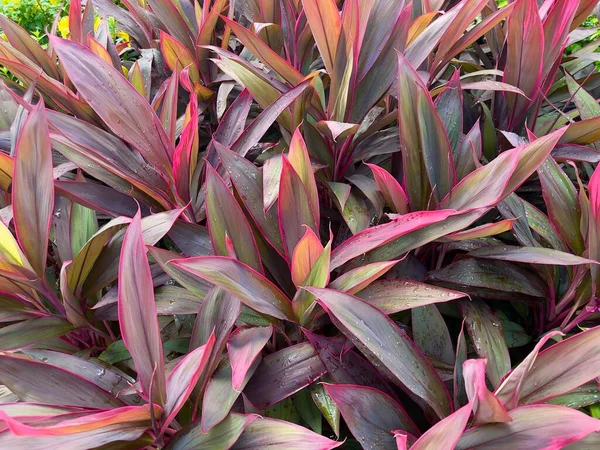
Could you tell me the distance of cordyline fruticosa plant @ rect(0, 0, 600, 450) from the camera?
0.66 meters

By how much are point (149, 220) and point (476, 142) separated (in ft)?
2.00

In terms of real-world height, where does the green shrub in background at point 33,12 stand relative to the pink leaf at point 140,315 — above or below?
above

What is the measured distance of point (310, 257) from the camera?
0.70 metres

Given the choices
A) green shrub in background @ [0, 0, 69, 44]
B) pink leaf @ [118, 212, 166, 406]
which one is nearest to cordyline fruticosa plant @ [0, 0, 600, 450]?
pink leaf @ [118, 212, 166, 406]

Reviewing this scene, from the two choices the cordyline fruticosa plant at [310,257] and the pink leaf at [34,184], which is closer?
the cordyline fruticosa plant at [310,257]

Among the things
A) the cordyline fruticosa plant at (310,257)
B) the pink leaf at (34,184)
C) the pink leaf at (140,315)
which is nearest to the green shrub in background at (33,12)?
the cordyline fruticosa plant at (310,257)

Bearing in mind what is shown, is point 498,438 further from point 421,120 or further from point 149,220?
point 149,220

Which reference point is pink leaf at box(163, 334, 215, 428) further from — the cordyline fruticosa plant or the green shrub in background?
the green shrub in background

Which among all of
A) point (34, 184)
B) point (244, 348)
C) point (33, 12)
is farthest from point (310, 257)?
point (33, 12)

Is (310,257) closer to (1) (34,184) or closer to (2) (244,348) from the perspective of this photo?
(2) (244,348)

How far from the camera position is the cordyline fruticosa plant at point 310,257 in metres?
0.66

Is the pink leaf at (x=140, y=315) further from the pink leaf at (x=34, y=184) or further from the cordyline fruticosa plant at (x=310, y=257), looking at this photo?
the pink leaf at (x=34, y=184)

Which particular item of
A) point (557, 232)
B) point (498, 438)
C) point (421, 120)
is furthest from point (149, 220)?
point (557, 232)

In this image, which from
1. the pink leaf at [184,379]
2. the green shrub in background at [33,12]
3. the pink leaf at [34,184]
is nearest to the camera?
the pink leaf at [184,379]
